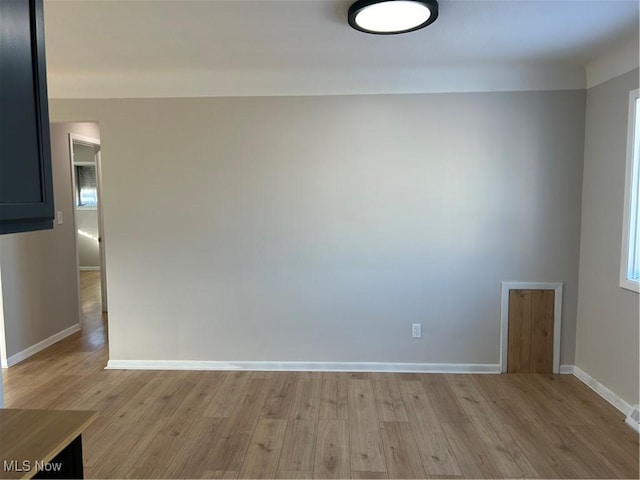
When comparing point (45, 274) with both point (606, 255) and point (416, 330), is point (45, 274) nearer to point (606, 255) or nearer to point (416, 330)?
point (416, 330)

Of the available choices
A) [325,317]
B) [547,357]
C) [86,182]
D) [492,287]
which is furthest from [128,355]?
[86,182]

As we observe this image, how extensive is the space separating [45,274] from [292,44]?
3364 millimetres

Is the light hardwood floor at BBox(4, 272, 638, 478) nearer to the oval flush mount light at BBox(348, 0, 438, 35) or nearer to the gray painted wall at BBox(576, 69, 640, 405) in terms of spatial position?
the gray painted wall at BBox(576, 69, 640, 405)

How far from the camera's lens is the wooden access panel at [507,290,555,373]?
3342 millimetres

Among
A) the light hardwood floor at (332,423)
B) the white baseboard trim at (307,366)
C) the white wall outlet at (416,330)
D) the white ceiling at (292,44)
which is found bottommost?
the light hardwood floor at (332,423)

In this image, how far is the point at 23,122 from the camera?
1.23 metres

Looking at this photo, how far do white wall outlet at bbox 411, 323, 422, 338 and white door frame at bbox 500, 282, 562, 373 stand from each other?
2.20 feet

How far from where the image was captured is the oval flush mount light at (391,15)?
2023 mm

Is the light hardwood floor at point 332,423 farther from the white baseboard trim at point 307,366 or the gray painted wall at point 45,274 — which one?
the gray painted wall at point 45,274

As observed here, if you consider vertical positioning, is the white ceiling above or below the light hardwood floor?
above

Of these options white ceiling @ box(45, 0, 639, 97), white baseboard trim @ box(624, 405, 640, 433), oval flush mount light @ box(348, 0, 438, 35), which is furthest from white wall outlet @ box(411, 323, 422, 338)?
oval flush mount light @ box(348, 0, 438, 35)

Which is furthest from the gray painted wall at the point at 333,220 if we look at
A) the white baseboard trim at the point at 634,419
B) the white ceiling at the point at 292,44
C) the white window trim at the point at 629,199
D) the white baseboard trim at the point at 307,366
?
the white baseboard trim at the point at 634,419

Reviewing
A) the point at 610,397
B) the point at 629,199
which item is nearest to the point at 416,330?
the point at 610,397

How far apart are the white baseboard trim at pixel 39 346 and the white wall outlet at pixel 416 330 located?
353cm
